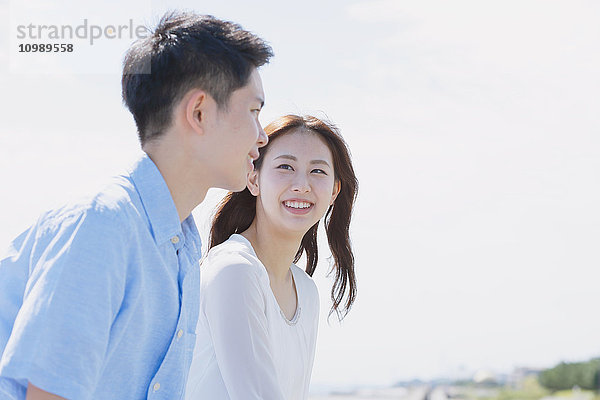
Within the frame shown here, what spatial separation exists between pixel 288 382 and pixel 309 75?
15.5 m

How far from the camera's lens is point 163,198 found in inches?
43.2

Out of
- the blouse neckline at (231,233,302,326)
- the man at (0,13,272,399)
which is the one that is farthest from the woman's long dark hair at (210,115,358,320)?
the man at (0,13,272,399)

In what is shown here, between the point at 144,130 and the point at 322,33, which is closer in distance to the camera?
the point at 144,130

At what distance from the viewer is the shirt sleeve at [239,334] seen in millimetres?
1597

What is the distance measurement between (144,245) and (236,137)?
236 mm

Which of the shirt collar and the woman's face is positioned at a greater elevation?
the woman's face

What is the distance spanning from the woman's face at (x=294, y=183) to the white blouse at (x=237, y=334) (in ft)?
0.46

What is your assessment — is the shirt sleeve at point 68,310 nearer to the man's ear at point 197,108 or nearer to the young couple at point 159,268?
the young couple at point 159,268

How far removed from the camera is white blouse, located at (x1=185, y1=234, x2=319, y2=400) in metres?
1.60

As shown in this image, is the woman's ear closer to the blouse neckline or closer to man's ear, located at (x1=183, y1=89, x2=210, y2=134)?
the blouse neckline

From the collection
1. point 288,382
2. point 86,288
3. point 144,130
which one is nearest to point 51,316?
point 86,288

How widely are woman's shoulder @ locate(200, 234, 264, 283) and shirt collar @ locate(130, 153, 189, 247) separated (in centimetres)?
56

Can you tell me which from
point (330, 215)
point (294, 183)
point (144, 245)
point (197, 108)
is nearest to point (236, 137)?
point (197, 108)

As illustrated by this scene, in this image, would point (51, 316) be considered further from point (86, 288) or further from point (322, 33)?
point (322, 33)
